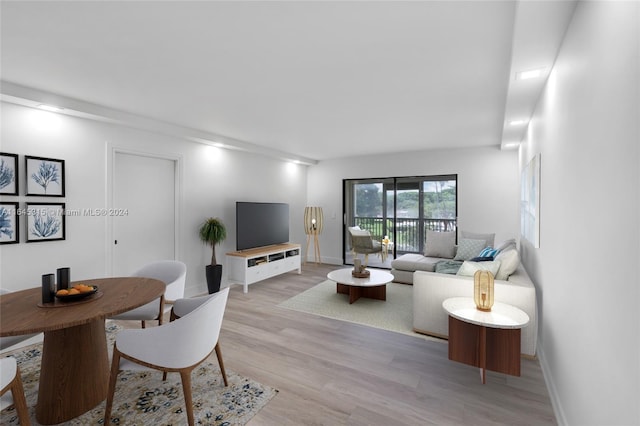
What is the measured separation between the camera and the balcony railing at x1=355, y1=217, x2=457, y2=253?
6.11 meters

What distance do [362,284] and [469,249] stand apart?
2.10 m

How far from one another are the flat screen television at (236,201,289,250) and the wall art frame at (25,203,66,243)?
2.30 meters

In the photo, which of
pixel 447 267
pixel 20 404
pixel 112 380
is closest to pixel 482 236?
pixel 447 267

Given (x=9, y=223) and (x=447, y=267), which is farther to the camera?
(x=447, y=267)

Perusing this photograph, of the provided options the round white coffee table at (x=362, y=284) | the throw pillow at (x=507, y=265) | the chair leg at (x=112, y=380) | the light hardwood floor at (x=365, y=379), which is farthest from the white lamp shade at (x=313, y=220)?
the chair leg at (x=112, y=380)

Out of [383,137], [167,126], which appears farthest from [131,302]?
[383,137]

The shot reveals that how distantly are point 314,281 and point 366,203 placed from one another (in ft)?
7.78

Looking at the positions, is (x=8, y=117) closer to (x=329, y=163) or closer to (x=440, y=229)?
(x=329, y=163)

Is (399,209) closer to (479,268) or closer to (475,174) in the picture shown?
(475,174)

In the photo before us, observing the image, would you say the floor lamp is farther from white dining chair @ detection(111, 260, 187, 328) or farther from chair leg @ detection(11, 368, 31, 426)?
chair leg @ detection(11, 368, 31, 426)

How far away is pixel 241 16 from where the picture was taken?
1.83m

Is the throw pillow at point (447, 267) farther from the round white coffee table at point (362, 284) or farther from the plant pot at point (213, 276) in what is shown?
the plant pot at point (213, 276)

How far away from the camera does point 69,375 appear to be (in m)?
1.97

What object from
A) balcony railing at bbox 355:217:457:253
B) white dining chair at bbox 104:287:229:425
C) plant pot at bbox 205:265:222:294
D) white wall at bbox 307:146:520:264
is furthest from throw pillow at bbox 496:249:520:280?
plant pot at bbox 205:265:222:294
